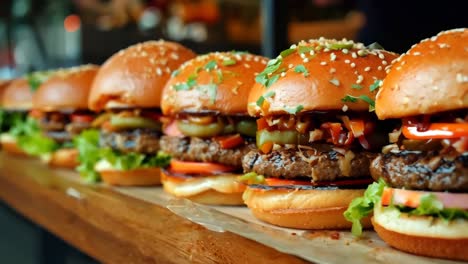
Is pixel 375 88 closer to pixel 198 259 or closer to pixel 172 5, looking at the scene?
pixel 198 259

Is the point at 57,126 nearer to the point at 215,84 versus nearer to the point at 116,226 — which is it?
the point at 116,226

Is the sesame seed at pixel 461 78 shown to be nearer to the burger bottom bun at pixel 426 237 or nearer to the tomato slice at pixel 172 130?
the burger bottom bun at pixel 426 237

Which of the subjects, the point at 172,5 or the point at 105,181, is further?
the point at 172,5

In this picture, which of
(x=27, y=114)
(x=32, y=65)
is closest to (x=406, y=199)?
(x=27, y=114)

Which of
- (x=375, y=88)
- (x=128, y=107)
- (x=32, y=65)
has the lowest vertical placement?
(x=32, y=65)

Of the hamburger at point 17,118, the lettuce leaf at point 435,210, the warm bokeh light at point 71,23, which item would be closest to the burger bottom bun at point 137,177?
the hamburger at point 17,118

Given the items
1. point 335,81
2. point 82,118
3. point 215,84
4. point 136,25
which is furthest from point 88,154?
point 136,25
